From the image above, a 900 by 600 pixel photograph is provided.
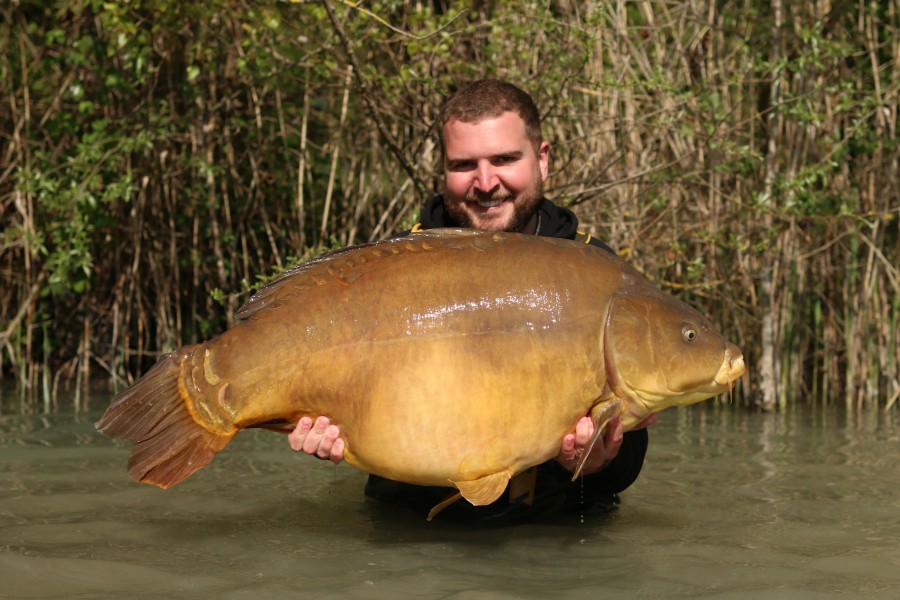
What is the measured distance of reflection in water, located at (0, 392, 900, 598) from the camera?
7.70ft

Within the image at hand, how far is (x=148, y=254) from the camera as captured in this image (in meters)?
6.56

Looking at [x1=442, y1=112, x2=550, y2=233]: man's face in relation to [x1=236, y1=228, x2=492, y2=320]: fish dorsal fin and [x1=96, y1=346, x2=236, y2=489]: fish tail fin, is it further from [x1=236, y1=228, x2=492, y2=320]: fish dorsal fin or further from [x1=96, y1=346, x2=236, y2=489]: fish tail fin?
[x1=96, y1=346, x2=236, y2=489]: fish tail fin

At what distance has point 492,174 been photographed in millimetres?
3215

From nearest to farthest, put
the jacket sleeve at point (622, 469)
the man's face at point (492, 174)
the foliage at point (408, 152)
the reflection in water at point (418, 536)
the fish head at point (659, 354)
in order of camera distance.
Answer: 1. the reflection in water at point (418, 536)
2. the fish head at point (659, 354)
3. the jacket sleeve at point (622, 469)
4. the man's face at point (492, 174)
5. the foliage at point (408, 152)

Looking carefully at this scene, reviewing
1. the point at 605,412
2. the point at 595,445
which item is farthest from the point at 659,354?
the point at 595,445

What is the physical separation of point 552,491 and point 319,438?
34.9 inches

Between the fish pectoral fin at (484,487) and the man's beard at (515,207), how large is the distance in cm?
103

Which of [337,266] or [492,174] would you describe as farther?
[492,174]

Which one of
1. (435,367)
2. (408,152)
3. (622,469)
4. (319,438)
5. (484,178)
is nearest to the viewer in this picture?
(435,367)

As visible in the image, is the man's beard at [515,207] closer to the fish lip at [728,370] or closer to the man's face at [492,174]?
the man's face at [492,174]

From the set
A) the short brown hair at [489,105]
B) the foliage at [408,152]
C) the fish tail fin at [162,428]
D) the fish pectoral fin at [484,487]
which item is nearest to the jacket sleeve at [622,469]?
the fish pectoral fin at [484,487]

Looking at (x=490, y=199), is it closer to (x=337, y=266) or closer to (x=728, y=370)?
(x=337, y=266)

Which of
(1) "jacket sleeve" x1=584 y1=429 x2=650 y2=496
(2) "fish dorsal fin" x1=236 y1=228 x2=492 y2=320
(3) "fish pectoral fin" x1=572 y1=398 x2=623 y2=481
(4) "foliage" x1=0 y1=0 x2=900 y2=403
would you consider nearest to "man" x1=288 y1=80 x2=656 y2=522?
(1) "jacket sleeve" x1=584 y1=429 x2=650 y2=496

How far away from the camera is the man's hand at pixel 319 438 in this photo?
2.47 metres
